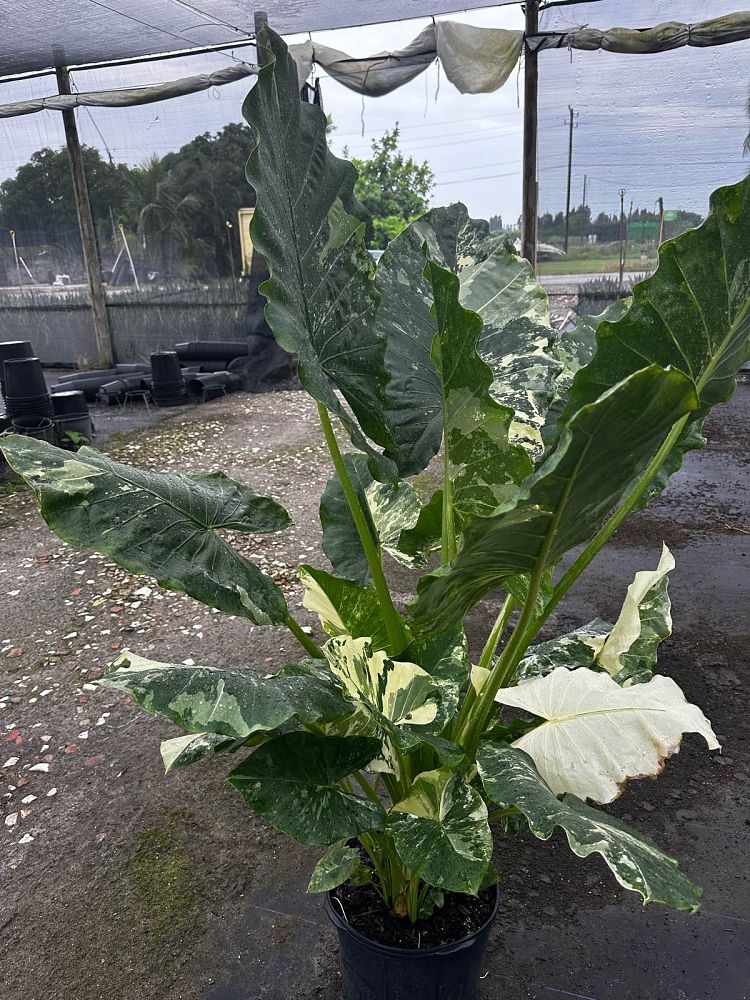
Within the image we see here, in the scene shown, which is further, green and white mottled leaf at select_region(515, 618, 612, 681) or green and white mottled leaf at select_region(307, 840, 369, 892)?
green and white mottled leaf at select_region(515, 618, 612, 681)

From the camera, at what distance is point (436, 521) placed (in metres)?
1.07

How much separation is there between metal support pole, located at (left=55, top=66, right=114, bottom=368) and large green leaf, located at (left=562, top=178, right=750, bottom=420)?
297 inches

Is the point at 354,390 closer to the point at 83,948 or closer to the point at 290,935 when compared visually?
the point at 290,935

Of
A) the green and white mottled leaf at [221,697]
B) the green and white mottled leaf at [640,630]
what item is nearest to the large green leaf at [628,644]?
the green and white mottled leaf at [640,630]

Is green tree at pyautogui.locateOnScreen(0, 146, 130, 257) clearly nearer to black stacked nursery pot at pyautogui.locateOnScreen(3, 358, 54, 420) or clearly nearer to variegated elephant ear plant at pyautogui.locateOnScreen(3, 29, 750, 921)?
black stacked nursery pot at pyautogui.locateOnScreen(3, 358, 54, 420)

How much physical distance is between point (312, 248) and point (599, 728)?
0.65 meters

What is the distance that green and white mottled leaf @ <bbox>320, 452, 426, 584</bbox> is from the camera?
1213 millimetres

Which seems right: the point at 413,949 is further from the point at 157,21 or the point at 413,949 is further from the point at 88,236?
the point at 88,236

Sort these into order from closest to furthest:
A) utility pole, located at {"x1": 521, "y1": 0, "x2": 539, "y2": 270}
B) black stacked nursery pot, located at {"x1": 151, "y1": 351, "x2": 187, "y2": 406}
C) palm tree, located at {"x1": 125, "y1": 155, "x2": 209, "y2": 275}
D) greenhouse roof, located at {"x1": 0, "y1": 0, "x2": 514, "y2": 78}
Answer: greenhouse roof, located at {"x1": 0, "y1": 0, "x2": 514, "y2": 78}, utility pole, located at {"x1": 521, "y1": 0, "x2": 539, "y2": 270}, black stacked nursery pot, located at {"x1": 151, "y1": 351, "x2": 187, "y2": 406}, palm tree, located at {"x1": 125, "y1": 155, "x2": 209, "y2": 275}

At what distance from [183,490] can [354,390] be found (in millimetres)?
307

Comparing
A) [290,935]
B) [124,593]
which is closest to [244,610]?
[290,935]

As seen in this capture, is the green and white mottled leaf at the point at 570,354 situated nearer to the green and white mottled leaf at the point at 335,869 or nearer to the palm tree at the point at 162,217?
the green and white mottled leaf at the point at 335,869

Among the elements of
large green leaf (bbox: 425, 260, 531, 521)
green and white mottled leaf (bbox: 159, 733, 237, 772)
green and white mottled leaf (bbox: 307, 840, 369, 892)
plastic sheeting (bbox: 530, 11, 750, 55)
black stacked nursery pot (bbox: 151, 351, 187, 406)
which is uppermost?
plastic sheeting (bbox: 530, 11, 750, 55)

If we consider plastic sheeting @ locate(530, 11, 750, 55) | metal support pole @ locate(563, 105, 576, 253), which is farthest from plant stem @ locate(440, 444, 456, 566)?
metal support pole @ locate(563, 105, 576, 253)
